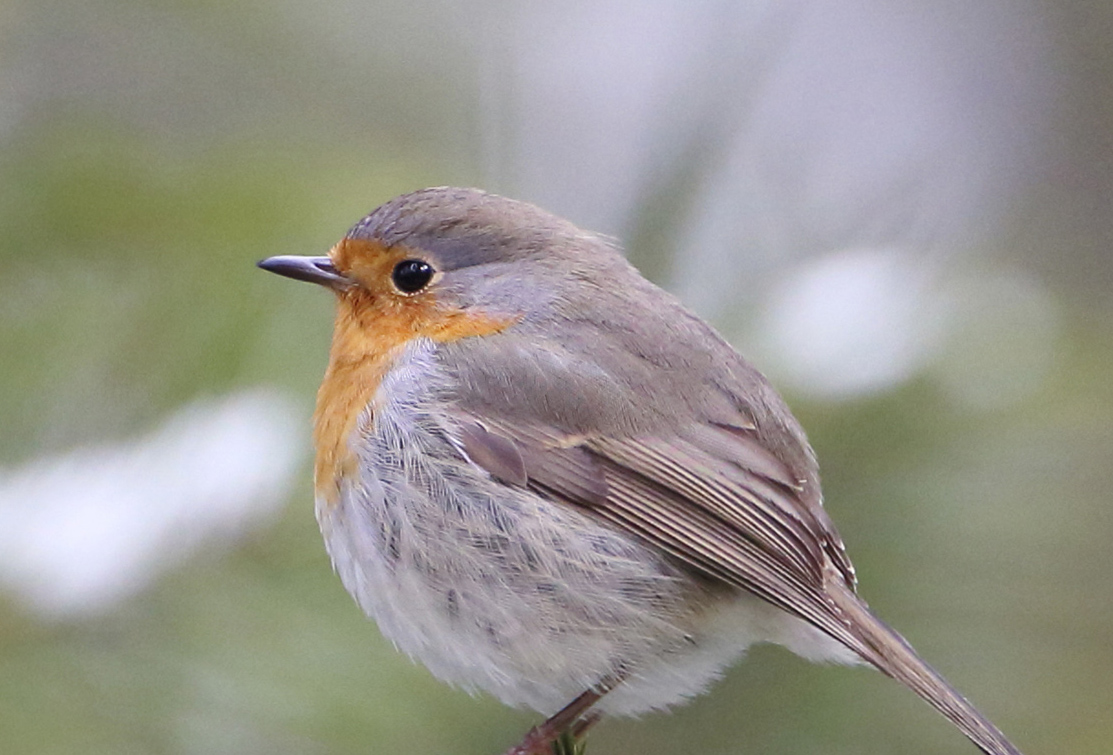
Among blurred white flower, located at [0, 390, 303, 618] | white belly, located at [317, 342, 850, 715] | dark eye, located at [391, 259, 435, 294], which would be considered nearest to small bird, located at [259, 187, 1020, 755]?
white belly, located at [317, 342, 850, 715]

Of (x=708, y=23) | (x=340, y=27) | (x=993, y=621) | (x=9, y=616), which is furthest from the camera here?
(x=340, y=27)

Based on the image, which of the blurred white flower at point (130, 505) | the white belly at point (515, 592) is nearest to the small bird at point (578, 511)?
the white belly at point (515, 592)

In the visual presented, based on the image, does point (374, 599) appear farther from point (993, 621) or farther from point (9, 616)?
point (993, 621)

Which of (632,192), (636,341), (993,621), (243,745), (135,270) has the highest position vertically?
(632,192)

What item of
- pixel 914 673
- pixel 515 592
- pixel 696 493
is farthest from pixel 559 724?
pixel 914 673

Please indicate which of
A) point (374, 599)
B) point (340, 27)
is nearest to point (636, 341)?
point (374, 599)

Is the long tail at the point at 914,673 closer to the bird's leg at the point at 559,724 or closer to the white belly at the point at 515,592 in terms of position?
the white belly at the point at 515,592

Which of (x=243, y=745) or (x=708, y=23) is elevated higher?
(x=708, y=23)

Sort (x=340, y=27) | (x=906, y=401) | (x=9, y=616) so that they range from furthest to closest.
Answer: (x=340, y=27) < (x=906, y=401) < (x=9, y=616)
